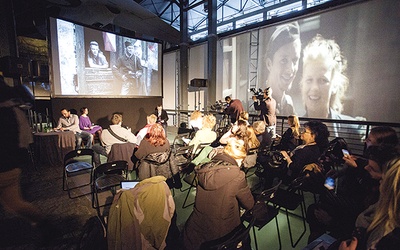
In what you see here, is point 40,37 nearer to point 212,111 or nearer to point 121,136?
point 212,111

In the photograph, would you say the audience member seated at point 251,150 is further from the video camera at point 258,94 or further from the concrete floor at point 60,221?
the video camera at point 258,94

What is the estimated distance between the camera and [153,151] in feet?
9.04

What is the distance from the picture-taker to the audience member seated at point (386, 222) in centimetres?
97

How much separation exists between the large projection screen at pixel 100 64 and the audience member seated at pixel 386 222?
7384 mm

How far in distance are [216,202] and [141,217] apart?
1.87 feet

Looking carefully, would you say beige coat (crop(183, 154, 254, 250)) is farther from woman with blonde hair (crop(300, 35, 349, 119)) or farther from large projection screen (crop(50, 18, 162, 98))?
woman with blonde hair (crop(300, 35, 349, 119))

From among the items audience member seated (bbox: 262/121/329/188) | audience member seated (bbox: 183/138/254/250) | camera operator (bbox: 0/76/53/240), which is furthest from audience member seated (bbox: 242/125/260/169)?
camera operator (bbox: 0/76/53/240)

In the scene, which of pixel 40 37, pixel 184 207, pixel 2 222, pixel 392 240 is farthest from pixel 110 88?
pixel 392 240

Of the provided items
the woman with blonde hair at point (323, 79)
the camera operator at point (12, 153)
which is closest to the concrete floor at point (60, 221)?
the camera operator at point (12, 153)

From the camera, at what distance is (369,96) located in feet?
19.6

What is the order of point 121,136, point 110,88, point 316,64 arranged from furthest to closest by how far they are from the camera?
point 110,88, point 316,64, point 121,136

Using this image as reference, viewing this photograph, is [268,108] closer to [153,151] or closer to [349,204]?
[153,151]

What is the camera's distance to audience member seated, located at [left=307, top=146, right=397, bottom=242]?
1416mm

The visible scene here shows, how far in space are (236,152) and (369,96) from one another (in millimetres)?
6434
